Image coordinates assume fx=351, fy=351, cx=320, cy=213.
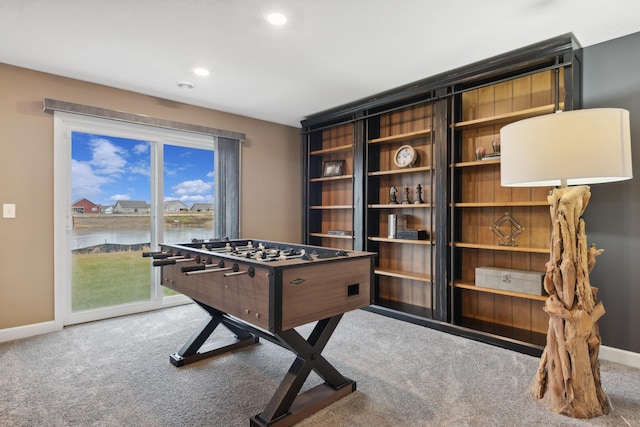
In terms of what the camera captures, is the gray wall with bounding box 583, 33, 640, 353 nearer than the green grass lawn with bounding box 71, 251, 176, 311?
Yes

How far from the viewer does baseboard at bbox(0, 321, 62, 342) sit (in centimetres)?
299

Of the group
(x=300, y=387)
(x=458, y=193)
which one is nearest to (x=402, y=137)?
(x=458, y=193)

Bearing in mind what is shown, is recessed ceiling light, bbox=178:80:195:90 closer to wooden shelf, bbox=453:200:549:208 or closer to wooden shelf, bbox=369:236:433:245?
wooden shelf, bbox=369:236:433:245

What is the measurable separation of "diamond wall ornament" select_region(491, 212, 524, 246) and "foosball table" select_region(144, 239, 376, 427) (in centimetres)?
162

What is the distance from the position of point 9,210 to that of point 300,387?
2.96 m

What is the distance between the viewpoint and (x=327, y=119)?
449 cm

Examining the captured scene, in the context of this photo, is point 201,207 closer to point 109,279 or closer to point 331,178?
point 109,279

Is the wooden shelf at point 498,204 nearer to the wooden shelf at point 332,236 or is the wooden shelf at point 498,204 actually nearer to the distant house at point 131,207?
the wooden shelf at point 332,236

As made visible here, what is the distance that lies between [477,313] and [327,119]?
2.81 m

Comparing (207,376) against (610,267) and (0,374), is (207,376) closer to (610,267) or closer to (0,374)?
(0,374)

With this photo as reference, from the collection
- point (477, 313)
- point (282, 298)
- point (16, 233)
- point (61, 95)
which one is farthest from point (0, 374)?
point (477, 313)

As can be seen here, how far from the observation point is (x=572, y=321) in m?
1.95

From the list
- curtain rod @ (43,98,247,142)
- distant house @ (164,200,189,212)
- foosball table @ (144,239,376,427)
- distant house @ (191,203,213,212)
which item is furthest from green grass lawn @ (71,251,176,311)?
foosball table @ (144,239,376,427)

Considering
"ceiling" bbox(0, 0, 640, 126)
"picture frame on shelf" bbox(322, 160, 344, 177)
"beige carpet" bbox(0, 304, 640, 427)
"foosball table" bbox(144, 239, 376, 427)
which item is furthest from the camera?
"picture frame on shelf" bbox(322, 160, 344, 177)
